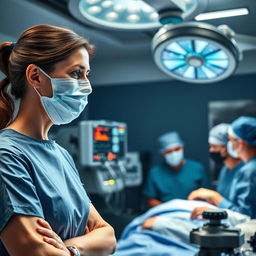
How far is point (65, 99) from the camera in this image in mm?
1313

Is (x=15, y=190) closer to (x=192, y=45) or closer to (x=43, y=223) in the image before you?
(x=43, y=223)

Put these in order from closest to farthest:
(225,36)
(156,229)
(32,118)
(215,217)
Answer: (215,217) → (32,118) → (225,36) → (156,229)

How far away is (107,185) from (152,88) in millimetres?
1490

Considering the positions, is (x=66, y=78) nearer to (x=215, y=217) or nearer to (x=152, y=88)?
(x=215, y=217)

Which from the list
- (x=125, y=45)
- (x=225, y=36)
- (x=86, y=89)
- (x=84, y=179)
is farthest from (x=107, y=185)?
(x=86, y=89)

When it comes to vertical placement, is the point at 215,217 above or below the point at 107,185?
above

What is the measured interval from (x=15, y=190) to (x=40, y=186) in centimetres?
9

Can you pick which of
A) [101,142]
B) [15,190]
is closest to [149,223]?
[101,142]

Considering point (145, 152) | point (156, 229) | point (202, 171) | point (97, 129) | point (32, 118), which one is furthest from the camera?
point (145, 152)

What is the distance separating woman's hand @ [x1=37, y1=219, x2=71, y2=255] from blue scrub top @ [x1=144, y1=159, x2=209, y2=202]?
292 cm

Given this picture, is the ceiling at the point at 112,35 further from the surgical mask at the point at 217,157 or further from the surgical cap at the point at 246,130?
the surgical mask at the point at 217,157

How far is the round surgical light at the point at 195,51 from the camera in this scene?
1.82 meters

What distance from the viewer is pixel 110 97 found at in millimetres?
4852

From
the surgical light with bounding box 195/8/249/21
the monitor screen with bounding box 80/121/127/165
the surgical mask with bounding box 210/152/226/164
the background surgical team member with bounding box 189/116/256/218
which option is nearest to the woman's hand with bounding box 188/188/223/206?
the background surgical team member with bounding box 189/116/256/218
